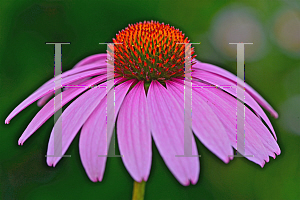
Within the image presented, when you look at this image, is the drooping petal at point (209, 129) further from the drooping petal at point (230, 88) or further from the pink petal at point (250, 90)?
the pink petal at point (250, 90)

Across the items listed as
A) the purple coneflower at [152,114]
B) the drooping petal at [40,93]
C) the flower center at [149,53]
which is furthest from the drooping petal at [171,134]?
the drooping petal at [40,93]

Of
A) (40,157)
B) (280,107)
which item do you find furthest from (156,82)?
(280,107)

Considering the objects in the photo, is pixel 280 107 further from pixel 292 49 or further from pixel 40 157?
pixel 40 157

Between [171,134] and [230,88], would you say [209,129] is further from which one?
[230,88]

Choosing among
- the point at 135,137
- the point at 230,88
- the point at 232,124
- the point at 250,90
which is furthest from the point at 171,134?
the point at 250,90

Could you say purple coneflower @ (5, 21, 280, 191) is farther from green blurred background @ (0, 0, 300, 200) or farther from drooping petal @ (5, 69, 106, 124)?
green blurred background @ (0, 0, 300, 200)
